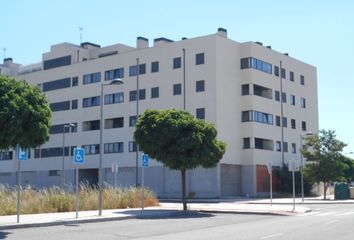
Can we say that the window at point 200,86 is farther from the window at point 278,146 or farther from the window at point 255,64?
the window at point 278,146

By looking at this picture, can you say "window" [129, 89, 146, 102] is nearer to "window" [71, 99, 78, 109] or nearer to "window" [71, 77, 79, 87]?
"window" [71, 99, 78, 109]

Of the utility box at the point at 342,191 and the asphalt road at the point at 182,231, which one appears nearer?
the asphalt road at the point at 182,231

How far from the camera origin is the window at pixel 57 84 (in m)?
70.3

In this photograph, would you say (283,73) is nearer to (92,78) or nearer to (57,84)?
(92,78)

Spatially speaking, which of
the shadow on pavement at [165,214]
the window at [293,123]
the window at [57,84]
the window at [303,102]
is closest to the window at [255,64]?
the window at [293,123]

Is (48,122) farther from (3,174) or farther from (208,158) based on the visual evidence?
(3,174)

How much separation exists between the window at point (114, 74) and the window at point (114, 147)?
8048mm

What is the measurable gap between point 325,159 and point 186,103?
15.8 meters

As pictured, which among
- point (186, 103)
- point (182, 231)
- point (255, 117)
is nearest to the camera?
point (182, 231)

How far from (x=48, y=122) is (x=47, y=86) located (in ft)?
182

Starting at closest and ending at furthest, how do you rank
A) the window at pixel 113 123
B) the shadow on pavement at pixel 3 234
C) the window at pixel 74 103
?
the shadow on pavement at pixel 3 234, the window at pixel 113 123, the window at pixel 74 103

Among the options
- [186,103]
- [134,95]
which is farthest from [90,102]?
[186,103]

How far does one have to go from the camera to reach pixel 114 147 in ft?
209

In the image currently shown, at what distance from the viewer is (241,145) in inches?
2318
